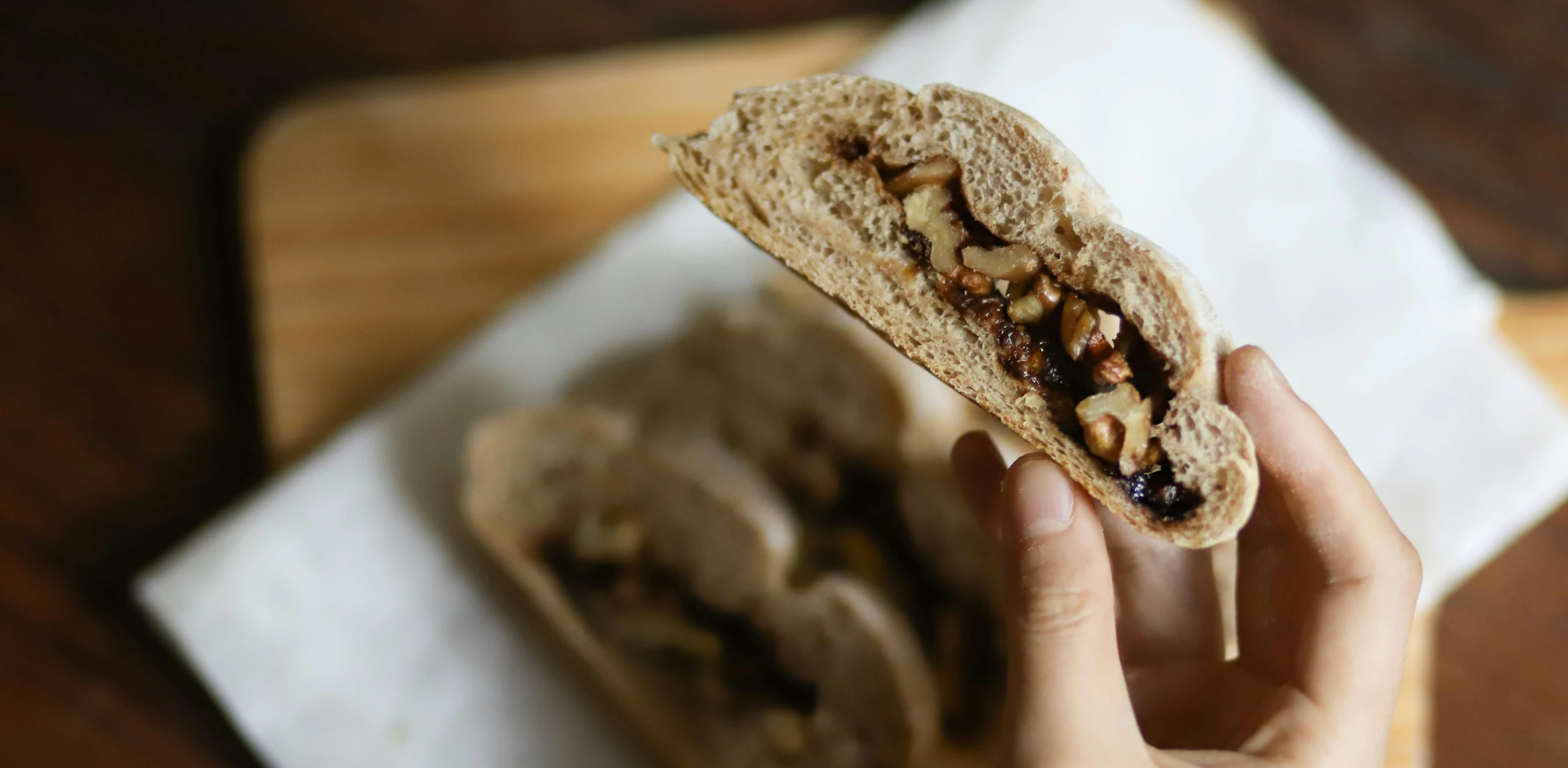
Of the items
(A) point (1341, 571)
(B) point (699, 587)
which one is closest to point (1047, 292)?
(A) point (1341, 571)

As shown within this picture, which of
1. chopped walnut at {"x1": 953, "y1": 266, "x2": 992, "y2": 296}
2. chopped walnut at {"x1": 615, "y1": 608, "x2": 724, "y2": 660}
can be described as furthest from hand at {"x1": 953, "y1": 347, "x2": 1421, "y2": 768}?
chopped walnut at {"x1": 615, "y1": 608, "x2": 724, "y2": 660}

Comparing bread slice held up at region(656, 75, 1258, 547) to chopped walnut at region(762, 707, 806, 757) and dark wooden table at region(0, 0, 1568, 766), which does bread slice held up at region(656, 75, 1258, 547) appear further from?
dark wooden table at region(0, 0, 1568, 766)

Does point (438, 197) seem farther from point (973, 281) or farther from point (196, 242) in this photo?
point (973, 281)

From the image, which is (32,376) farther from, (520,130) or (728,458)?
(728,458)

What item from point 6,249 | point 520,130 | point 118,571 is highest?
point 520,130

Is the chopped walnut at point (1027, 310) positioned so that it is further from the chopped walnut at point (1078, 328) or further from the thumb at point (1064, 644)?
the thumb at point (1064, 644)

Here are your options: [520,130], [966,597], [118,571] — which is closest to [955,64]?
[520,130]
